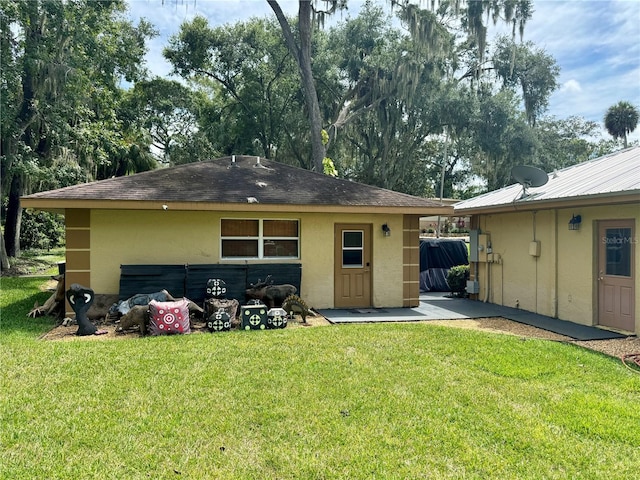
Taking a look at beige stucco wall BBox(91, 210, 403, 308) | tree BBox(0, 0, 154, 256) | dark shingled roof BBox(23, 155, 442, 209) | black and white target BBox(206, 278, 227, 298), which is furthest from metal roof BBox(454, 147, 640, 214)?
tree BBox(0, 0, 154, 256)

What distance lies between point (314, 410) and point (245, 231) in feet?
18.6

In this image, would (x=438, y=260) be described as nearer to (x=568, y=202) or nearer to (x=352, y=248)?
(x=352, y=248)

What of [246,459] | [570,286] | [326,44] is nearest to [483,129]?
[326,44]

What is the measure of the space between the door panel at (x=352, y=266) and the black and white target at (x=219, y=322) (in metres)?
3.06

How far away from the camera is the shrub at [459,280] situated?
1202 centimetres

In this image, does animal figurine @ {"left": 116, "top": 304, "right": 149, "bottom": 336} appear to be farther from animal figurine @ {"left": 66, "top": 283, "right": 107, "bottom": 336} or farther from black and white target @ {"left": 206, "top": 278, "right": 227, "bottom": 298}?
black and white target @ {"left": 206, "top": 278, "right": 227, "bottom": 298}

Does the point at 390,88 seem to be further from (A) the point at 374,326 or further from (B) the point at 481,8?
(A) the point at 374,326

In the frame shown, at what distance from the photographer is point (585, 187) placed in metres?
7.62

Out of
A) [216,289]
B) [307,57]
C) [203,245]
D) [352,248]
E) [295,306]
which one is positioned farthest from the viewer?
[307,57]

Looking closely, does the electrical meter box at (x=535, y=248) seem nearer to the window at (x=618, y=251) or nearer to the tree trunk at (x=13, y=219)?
the window at (x=618, y=251)

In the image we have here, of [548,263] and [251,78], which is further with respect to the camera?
[251,78]

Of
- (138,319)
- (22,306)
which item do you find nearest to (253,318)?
(138,319)

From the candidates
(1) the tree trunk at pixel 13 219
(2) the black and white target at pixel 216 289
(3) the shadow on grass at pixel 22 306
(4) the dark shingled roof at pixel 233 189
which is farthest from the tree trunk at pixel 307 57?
(1) the tree trunk at pixel 13 219

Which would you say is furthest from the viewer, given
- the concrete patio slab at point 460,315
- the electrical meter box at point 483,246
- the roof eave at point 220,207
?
the electrical meter box at point 483,246
